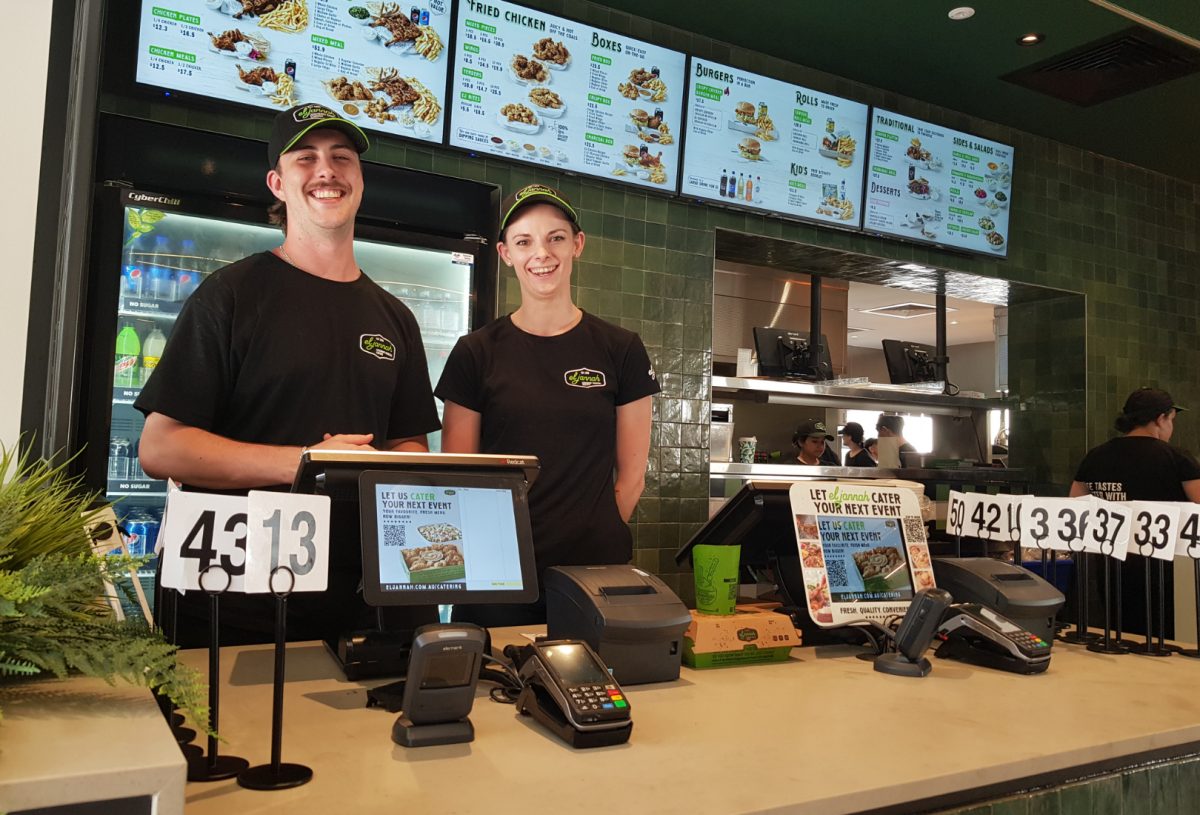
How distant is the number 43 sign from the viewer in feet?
3.29

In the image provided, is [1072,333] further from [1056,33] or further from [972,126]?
[1056,33]

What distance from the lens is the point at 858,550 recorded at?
73.8 inches

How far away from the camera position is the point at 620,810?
3.13 feet

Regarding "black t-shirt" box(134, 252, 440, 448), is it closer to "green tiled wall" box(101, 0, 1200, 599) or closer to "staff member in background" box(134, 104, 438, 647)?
"staff member in background" box(134, 104, 438, 647)

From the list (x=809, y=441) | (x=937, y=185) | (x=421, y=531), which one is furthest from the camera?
(x=809, y=441)

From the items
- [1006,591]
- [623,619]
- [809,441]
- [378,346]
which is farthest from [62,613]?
[809,441]

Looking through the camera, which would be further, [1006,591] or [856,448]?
[856,448]

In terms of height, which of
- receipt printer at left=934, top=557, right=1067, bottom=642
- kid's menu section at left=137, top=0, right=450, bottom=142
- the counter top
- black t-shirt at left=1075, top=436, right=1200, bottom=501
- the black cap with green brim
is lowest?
the counter top

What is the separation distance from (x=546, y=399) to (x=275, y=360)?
2.15 ft

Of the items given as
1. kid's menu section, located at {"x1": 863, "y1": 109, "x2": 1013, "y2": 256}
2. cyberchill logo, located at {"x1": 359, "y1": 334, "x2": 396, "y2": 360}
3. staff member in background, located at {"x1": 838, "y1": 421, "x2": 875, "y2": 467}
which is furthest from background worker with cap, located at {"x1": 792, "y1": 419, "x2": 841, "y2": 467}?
cyberchill logo, located at {"x1": 359, "y1": 334, "x2": 396, "y2": 360}

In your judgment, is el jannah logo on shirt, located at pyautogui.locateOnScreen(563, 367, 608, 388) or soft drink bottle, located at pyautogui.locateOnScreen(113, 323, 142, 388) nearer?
el jannah logo on shirt, located at pyautogui.locateOnScreen(563, 367, 608, 388)

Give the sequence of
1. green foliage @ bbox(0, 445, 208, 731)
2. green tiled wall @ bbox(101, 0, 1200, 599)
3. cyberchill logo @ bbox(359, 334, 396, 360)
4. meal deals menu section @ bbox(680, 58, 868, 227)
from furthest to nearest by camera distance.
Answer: meal deals menu section @ bbox(680, 58, 868, 227) < green tiled wall @ bbox(101, 0, 1200, 599) < cyberchill logo @ bbox(359, 334, 396, 360) < green foliage @ bbox(0, 445, 208, 731)

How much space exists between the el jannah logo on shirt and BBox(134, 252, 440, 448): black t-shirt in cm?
45

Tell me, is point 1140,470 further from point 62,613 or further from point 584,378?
point 62,613
